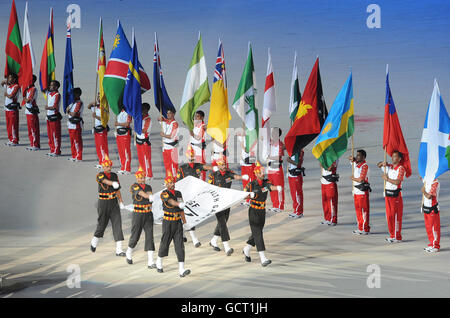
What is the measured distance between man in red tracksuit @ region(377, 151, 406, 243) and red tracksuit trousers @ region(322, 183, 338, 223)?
1.33m

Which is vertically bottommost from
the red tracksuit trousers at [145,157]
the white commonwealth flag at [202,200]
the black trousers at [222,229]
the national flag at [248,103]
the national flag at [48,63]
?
the black trousers at [222,229]

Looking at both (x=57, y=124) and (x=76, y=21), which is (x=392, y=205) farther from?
(x=76, y=21)

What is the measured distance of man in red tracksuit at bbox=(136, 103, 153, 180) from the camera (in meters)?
19.6

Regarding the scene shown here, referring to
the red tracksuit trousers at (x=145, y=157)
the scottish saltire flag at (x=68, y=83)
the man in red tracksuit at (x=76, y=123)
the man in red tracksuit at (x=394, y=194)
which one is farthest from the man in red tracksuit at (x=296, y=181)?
the scottish saltire flag at (x=68, y=83)

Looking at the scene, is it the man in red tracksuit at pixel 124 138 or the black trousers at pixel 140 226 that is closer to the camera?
the black trousers at pixel 140 226

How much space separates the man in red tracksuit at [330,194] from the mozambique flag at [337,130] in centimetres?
53

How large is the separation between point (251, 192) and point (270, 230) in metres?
2.27

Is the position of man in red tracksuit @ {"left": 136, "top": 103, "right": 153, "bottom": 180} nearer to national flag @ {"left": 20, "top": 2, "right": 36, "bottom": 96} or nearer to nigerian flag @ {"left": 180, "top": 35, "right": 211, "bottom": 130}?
nigerian flag @ {"left": 180, "top": 35, "right": 211, "bottom": 130}

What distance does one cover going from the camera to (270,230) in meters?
17.4

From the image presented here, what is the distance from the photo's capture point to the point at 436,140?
15.9m

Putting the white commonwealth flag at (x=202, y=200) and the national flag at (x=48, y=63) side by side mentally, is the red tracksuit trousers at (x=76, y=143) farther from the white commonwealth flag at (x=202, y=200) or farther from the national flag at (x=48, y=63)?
the white commonwealth flag at (x=202, y=200)

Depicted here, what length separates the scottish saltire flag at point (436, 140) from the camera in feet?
51.9

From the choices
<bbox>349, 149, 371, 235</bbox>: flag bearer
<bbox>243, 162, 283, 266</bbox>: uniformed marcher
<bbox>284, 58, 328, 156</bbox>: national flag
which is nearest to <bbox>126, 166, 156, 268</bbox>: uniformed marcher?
<bbox>243, 162, 283, 266</bbox>: uniformed marcher

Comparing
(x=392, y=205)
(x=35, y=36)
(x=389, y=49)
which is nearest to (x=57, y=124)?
(x=392, y=205)
